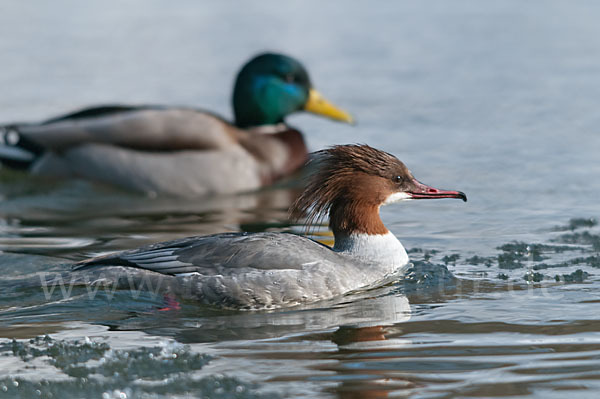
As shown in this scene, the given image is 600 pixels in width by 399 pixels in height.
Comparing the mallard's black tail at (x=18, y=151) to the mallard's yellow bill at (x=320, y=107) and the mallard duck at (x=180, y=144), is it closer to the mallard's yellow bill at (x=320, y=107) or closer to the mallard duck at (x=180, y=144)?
the mallard duck at (x=180, y=144)

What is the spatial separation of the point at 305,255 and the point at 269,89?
510cm

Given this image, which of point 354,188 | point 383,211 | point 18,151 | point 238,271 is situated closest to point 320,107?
point 383,211

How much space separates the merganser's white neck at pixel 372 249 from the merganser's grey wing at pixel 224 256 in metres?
0.28

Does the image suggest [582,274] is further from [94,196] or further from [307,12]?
[307,12]

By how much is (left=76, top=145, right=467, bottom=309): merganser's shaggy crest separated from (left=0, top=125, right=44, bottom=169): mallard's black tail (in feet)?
15.8

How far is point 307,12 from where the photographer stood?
21375 millimetres

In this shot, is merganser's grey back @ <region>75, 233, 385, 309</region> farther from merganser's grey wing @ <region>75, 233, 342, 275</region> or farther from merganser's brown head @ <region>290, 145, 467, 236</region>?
merganser's brown head @ <region>290, 145, 467, 236</region>

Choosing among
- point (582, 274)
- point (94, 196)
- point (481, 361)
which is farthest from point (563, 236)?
point (94, 196)

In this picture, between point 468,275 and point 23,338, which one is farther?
point 468,275

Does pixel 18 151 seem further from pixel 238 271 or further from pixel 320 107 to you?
pixel 238 271

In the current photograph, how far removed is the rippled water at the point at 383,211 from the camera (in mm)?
5699

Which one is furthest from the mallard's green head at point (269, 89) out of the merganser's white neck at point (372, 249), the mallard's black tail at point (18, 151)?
the merganser's white neck at point (372, 249)

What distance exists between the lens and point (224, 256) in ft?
23.6

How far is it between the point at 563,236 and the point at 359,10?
13678 mm
